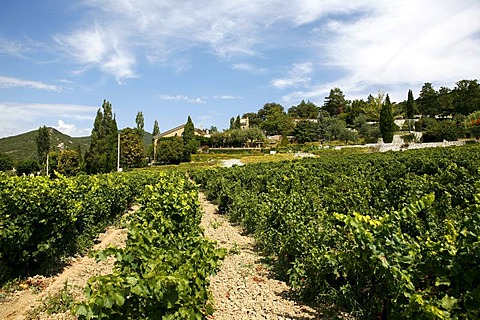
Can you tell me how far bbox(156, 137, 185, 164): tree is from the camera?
57.5 metres

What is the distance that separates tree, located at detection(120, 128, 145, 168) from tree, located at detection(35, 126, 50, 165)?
1434 centimetres

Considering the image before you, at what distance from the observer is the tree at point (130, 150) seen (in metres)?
54.8

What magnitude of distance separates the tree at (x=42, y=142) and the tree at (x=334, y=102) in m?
83.5

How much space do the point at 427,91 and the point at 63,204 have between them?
10192cm

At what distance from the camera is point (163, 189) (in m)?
8.00

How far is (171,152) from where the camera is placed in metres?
57.4

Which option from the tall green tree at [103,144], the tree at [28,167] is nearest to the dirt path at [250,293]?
the tall green tree at [103,144]

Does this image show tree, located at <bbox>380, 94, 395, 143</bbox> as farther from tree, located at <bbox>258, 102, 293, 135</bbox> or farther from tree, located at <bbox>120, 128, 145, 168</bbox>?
tree, located at <bbox>120, 128, 145, 168</bbox>

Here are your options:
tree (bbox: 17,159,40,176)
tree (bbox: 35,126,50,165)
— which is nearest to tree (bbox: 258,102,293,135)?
tree (bbox: 35,126,50,165)

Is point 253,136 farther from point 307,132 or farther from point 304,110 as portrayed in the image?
point 304,110

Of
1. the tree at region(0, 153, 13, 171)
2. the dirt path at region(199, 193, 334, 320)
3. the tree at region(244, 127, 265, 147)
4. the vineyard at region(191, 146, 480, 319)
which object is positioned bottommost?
the dirt path at region(199, 193, 334, 320)

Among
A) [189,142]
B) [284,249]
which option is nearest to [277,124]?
[189,142]

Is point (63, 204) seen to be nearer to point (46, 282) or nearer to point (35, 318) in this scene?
point (46, 282)

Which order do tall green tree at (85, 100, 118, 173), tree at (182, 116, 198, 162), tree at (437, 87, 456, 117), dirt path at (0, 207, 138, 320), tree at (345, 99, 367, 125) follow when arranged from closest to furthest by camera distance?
dirt path at (0, 207, 138, 320), tall green tree at (85, 100, 118, 173), tree at (182, 116, 198, 162), tree at (437, 87, 456, 117), tree at (345, 99, 367, 125)
